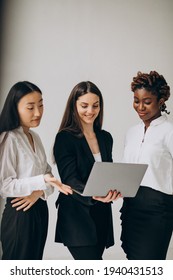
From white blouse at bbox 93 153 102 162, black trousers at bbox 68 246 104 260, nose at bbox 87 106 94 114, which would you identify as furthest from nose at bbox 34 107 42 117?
black trousers at bbox 68 246 104 260

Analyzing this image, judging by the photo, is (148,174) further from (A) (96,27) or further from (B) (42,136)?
(A) (96,27)

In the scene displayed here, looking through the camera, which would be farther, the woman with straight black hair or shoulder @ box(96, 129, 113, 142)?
shoulder @ box(96, 129, 113, 142)

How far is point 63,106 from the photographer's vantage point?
91.4 inches

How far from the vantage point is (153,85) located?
2.39 meters

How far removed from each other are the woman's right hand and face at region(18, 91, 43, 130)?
11.8 inches

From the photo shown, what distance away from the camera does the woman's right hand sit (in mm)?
2256

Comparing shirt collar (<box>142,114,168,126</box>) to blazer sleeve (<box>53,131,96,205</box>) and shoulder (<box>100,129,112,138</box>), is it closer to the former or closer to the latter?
shoulder (<box>100,129,112,138</box>)

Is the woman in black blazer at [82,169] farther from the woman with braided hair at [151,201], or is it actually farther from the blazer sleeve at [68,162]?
the woman with braided hair at [151,201]

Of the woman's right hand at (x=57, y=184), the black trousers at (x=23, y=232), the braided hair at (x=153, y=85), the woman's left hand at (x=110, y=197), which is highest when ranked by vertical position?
the braided hair at (x=153, y=85)

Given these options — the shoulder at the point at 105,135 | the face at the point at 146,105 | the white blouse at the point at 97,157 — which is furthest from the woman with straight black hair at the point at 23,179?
the face at the point at 146,105

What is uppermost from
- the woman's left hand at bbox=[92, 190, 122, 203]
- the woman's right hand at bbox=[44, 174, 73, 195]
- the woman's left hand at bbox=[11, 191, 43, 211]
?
the woman's right hand at bbox=[44, 174, 73, 195]

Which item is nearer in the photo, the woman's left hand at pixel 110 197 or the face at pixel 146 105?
the woman's left hand at pixel 110 197

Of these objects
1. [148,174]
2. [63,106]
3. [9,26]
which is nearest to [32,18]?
[9,26]

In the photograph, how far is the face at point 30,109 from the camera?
2.26 metres
